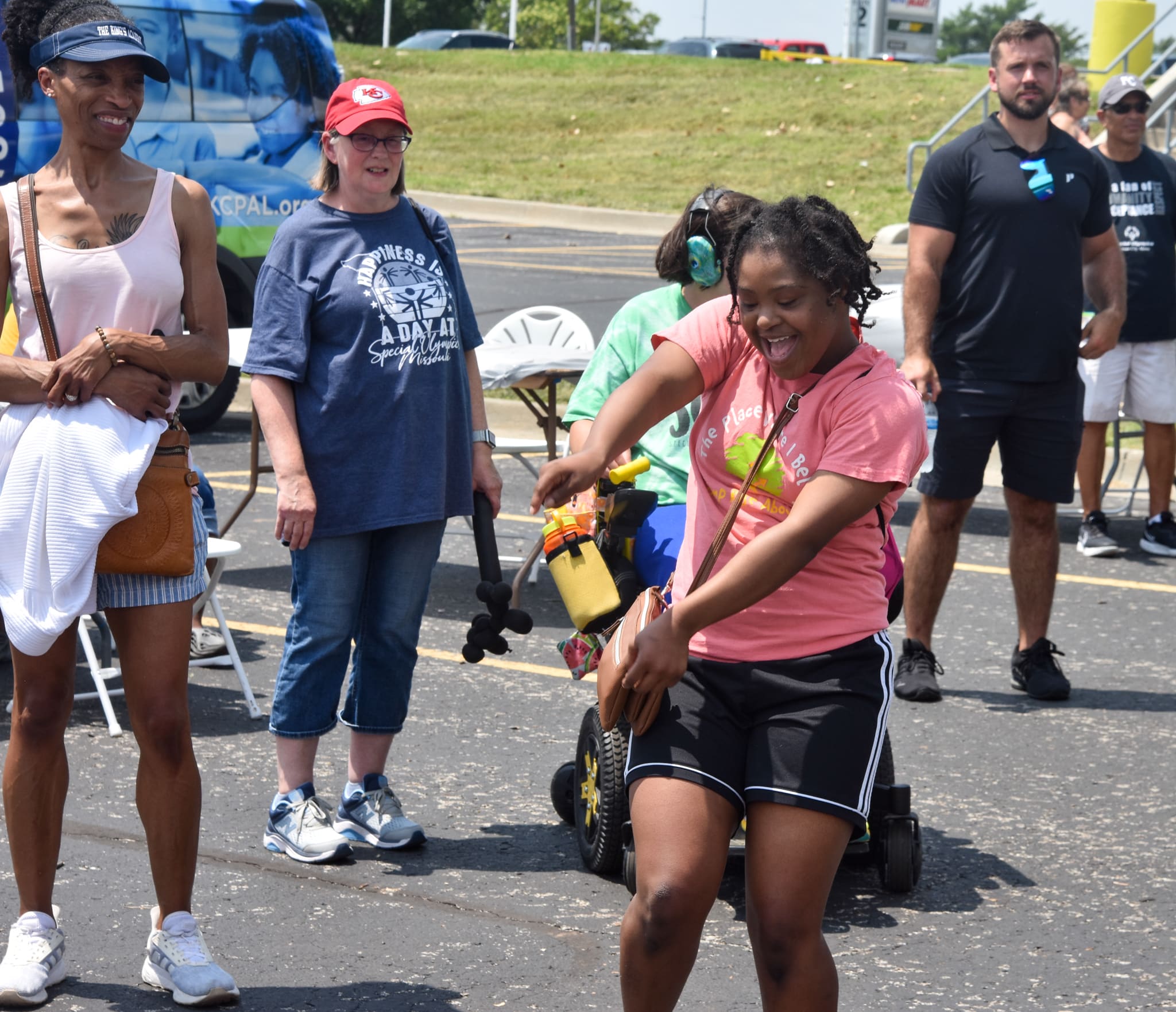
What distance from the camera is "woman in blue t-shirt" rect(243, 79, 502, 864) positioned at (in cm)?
420

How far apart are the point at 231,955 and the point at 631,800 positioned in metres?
1.26

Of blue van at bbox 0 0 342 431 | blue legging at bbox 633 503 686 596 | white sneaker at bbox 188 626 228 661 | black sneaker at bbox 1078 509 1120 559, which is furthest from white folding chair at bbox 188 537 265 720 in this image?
blue van at bbox 0 0 342 431

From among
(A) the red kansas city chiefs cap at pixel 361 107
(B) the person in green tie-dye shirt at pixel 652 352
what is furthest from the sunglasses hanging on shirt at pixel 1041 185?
(A) the red kansas city chiefs cap at pixel 361 107

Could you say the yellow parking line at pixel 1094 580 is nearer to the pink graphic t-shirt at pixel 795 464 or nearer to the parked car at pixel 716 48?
the pink graphic t-shirt at pixel 795 464

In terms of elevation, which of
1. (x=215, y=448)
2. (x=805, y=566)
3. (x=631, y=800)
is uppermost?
(x=805, y=566)

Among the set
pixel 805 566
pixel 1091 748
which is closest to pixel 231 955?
pixel 805 566

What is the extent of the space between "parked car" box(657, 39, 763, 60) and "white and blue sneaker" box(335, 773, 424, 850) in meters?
50.9

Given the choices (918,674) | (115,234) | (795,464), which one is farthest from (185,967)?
(918,674)

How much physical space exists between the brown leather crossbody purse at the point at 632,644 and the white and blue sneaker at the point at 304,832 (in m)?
1.53

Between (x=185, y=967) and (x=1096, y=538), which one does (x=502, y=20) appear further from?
(x=185, y=967)

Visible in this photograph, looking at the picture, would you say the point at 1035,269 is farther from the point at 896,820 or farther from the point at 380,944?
the point at 380,944

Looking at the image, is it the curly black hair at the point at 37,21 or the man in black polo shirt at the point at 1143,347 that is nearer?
the curly black hair at the point at 37,21

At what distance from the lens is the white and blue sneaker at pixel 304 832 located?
4312 millimetres

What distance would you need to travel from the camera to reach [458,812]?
4.77 metres
